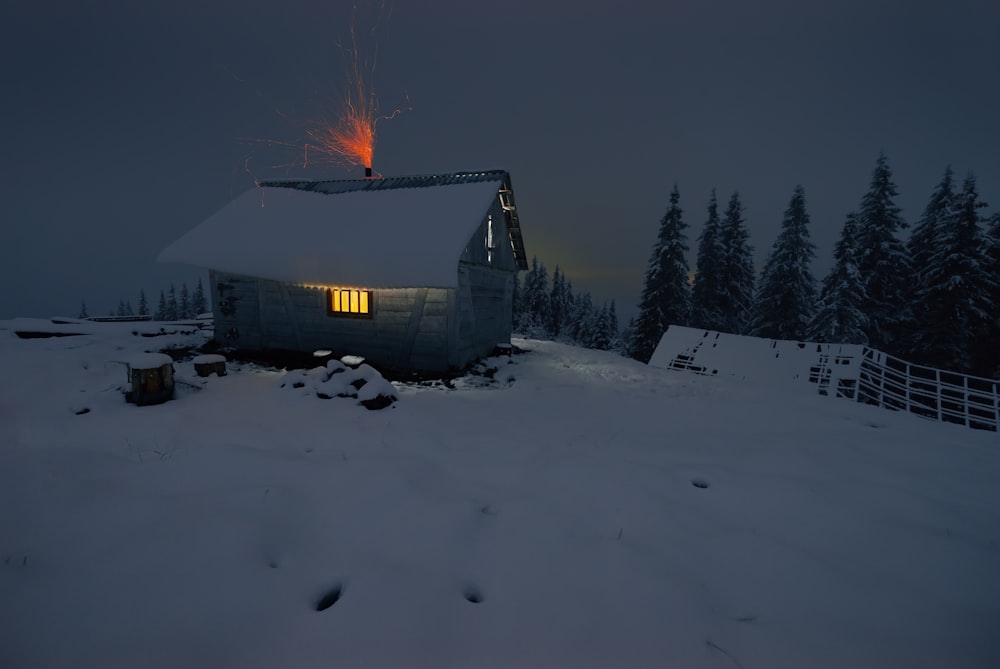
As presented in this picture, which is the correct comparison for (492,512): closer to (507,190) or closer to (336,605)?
(336,605)

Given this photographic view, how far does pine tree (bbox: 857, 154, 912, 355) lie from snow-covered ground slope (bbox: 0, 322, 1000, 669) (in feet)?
58.3

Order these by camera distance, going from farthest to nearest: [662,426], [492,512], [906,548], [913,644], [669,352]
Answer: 1. [669,352]
2. [662,426]
3. [492,512]
4. [906,548]
5. [913,644]

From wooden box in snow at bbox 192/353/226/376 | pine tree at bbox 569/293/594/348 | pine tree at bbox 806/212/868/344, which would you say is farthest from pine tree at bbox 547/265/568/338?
wooden box in snow at bbox 192/353/226/376

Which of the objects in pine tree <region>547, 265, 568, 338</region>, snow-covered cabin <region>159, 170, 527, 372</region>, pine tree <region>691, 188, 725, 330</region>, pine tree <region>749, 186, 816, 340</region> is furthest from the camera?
pine tree <region>547, 265, 568, 338</region>

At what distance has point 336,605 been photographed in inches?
81.1

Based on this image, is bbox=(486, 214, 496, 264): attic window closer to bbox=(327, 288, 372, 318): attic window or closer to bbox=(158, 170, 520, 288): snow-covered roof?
bbox=(158, 170, 520, 288): snow-covered roof

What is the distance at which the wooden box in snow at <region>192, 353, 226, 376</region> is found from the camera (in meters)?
7.62

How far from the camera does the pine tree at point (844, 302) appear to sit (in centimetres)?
1770

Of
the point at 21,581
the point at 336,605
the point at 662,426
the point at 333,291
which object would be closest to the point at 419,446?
the point at 336,605

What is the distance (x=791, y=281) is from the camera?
21.0m

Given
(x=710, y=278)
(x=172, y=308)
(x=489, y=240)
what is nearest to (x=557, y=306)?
(x=710, y=278)

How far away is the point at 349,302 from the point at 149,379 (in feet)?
15.8

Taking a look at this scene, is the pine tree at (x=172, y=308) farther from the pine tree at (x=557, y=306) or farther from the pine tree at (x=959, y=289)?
the pine tree at (x=959, y=289)

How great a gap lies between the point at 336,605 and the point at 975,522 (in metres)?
5.17
